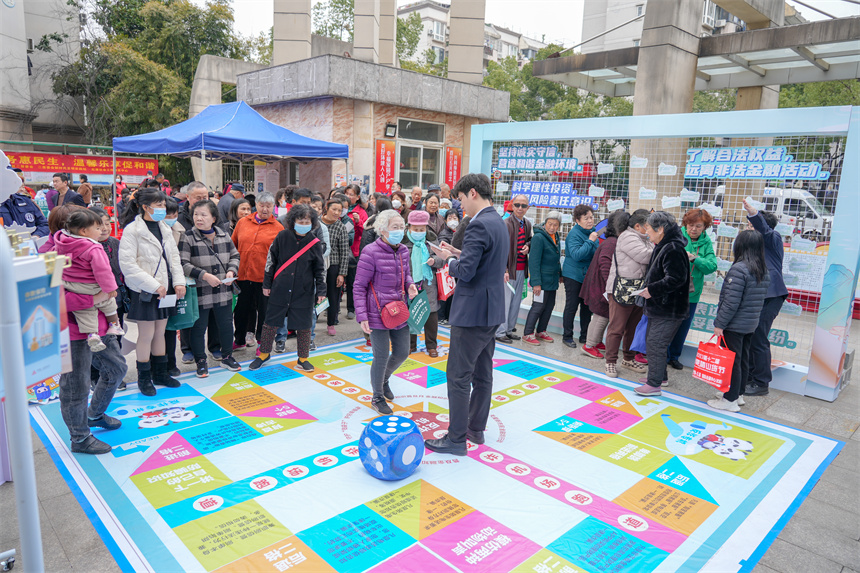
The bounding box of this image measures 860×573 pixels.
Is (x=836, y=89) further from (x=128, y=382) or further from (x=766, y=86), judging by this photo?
(x=128, y=382)

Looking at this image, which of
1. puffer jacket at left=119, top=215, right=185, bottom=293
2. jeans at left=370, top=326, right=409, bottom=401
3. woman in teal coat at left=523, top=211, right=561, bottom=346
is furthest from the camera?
woman in teal coat at left=523, top=211, right=561, bottom=346

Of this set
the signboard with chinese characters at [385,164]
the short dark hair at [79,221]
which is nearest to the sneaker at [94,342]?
the short dark hair at [79,221]

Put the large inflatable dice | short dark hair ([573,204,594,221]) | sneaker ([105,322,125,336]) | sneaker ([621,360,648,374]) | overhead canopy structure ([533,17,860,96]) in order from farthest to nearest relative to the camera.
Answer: overhead canopy structure ([533,17,860,96])
short dark hair ([573,204,594,221])
sneaker ([621,360,648,374])
sneaker ([105,322,125,336])
the large inflatable dice

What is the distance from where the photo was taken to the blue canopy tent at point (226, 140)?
8289mm

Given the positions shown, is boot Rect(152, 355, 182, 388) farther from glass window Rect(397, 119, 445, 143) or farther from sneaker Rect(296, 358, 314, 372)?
glass window Rect(397, 119, 445, 143)

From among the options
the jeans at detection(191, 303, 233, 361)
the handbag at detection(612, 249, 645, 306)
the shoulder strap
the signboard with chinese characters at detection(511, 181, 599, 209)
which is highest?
the signboard with chinese characters at detection(511, 181, 599, 209)

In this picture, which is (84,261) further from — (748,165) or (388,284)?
(748,165)

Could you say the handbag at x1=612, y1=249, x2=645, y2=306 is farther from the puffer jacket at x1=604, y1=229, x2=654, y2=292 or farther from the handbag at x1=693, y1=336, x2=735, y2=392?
the handbag at x1=693, y1=336, x2=735, y2=392

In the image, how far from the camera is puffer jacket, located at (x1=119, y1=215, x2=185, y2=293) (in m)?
4.57

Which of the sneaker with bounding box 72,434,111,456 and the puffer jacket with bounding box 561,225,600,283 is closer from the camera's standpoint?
the sneaker with bounding box 72,434,111,456

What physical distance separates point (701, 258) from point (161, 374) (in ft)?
18.6

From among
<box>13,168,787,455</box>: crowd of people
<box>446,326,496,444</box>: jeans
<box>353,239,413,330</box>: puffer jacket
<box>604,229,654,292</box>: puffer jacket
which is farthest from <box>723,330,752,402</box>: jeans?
<box>353,239,413,330</box>: puffer jacket

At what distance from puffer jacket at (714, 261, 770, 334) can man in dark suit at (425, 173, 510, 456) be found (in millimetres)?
2348

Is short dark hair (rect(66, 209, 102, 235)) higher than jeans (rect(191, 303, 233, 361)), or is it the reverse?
short dark hair (rect(66, 209, 102, 235))
